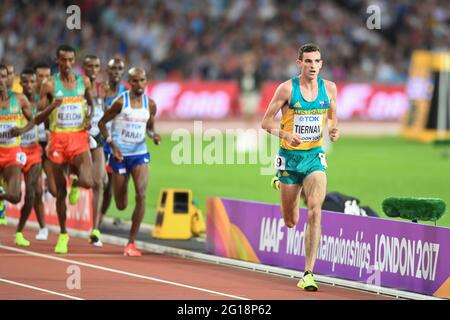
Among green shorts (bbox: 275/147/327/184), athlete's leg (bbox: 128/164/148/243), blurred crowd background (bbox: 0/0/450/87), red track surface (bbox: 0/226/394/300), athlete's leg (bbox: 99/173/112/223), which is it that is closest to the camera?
red track surface (bbox: 0/226/394/300)

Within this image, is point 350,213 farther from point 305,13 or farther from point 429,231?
point 305,13

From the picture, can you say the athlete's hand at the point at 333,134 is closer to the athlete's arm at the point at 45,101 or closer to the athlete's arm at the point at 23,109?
the athlete's arm at the point at 45,101

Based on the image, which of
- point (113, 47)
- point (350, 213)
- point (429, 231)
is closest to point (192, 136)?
point (113, 47)

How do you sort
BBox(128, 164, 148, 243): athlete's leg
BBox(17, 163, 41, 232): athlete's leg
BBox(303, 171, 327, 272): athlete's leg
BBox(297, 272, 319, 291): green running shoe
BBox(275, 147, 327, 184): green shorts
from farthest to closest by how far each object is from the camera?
BBox(17, 163, 41, 232): athlete's leg, BBox(128, 164, 148, 243): athlete's leg, BBox(275, 147, 327, 184): green shorts, BBox(303, 171, 327, 272): athlete's leg, BBox(297, 272, 319, 291): green running shoe

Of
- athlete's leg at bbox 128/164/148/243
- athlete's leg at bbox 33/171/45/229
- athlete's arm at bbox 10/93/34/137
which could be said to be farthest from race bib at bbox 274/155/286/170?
athlete's leg at bbox 33/171/45/229

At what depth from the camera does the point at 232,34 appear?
40500 mm

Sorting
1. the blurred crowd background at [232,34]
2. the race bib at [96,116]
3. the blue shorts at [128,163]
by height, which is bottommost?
the blue shorts at [128,163]

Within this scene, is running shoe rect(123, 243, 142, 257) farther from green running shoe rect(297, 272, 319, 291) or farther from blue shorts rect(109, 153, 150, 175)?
green running shoe rect(297, 272, 319, 291)

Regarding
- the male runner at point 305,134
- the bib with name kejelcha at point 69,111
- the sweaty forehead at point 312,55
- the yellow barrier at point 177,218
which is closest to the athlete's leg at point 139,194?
the bib with name kejelcha at point 69,111

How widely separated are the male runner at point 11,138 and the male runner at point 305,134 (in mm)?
4286

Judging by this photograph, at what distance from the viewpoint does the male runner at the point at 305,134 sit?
12.9 metres

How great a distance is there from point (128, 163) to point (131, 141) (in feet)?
0.92

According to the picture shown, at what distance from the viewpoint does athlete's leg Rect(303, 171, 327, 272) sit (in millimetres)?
12766

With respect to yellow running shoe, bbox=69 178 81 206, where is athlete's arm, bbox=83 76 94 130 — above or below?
above
